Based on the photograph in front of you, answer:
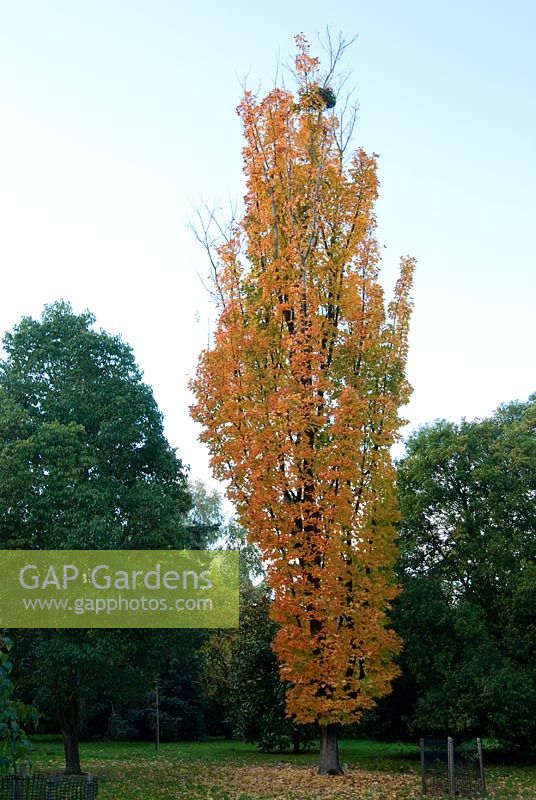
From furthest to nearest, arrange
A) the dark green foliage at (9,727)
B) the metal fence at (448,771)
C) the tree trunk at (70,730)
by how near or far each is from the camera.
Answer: the tree trunk at (70,730) → the metal fence at (448,771) → the dark green foliage at (9,727)

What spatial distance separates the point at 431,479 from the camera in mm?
24469

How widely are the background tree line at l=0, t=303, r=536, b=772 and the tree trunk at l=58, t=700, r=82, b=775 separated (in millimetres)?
→ 45

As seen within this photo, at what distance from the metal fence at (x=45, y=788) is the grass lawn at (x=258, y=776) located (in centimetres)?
482

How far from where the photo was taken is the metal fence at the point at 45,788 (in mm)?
10133

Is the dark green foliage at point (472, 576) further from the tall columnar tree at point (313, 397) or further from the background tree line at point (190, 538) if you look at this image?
the tall columnar tree at point (313, 397)

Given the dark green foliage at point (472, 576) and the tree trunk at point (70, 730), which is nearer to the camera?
the tree trunk at point (70, 730)

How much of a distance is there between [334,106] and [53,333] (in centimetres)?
910

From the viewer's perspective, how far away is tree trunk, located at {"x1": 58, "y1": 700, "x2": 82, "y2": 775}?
1927cm

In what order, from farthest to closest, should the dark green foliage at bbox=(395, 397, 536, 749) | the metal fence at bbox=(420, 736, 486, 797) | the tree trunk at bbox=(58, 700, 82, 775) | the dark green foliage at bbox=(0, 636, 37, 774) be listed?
1. the dark green foliage at bbox=(395, 397, 536, 749)
2. the tree trunk at bbox=(58, 700, 82, 775)
3. the metal fence at bbox=(420, 736, 486, 797)
4. the dark green foliage at bbox=(0, 636, 37, 774)

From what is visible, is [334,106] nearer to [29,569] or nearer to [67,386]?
[67,386]

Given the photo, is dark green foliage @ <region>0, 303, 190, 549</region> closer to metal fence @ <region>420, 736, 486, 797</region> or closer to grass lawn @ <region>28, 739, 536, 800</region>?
grass lawn @ <region>28, 739, 536, 800</region>

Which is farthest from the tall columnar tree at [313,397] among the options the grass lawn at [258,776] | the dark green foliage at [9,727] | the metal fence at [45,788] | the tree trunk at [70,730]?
the dark green foliage at [9,727]

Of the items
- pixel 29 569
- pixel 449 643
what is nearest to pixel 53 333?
pixel 29 569

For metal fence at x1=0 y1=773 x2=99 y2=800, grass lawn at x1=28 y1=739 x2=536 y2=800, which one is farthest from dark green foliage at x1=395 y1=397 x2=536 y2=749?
metal fence at x1=0 y1=773 x2=99 y2=800
